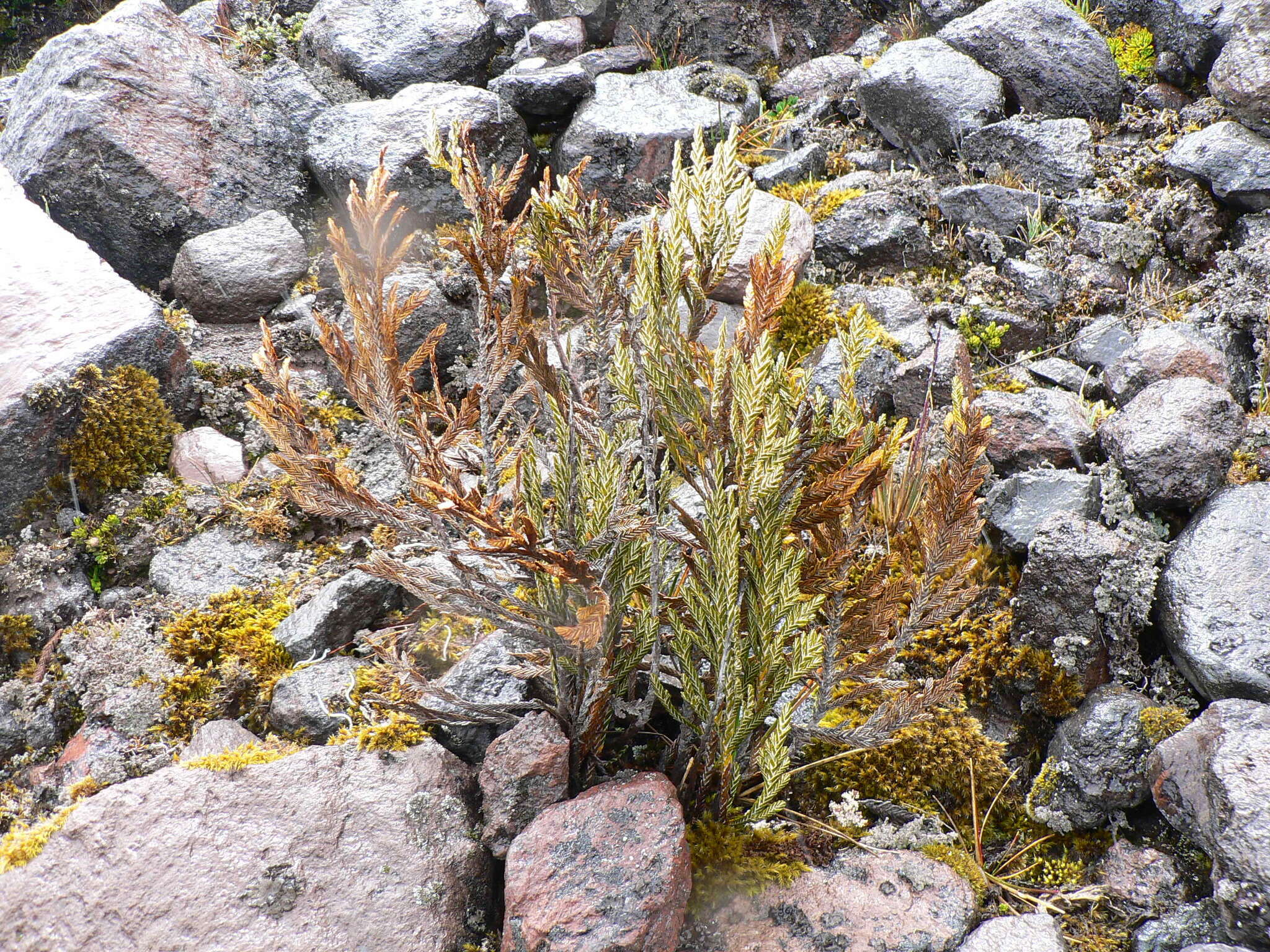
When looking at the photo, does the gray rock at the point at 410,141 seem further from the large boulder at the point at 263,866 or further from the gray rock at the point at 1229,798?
the gray rock at the point at 1229,798

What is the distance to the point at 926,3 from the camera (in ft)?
21.4

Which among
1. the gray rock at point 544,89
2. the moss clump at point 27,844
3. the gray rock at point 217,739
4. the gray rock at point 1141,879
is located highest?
the gray rock at point 544,89

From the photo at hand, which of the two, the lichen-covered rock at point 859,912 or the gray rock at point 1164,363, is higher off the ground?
the gray rock at point 1164,363

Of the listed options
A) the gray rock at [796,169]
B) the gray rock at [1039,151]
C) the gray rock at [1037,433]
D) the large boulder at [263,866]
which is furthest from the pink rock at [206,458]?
the gray rock at [1039,151]

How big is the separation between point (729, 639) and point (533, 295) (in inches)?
135

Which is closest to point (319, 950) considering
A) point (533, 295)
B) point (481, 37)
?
point (533, 295)

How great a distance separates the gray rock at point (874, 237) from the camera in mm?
5203

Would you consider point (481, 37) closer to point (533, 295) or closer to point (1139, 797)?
point (533, 295)

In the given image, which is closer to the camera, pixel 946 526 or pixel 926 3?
pixel 946 526

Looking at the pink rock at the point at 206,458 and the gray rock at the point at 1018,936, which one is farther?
the pink rock at the point at 206,458

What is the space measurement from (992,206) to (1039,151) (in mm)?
596

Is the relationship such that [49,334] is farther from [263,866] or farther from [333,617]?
[263,866]

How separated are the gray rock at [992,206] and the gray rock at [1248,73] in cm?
124

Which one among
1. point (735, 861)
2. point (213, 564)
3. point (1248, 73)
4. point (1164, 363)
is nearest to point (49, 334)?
point (213, 564)
